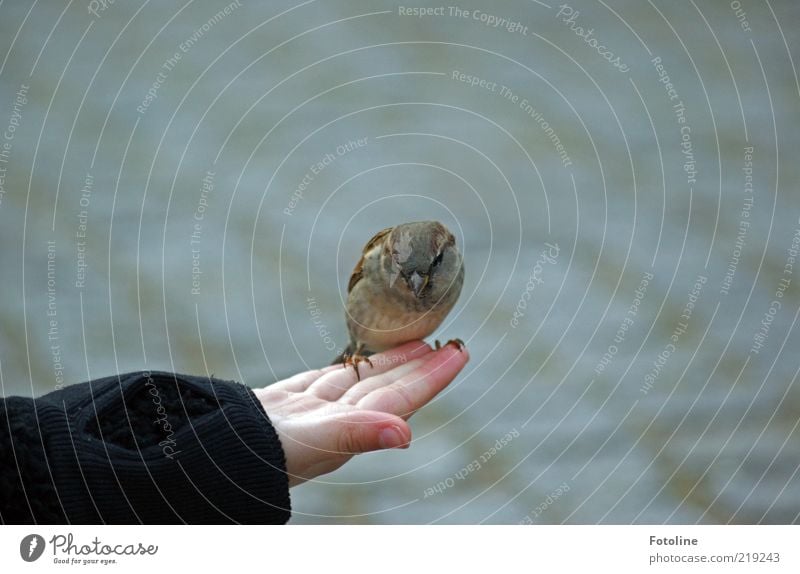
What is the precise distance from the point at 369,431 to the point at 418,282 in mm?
206

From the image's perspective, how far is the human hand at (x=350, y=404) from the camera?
0.72 metres

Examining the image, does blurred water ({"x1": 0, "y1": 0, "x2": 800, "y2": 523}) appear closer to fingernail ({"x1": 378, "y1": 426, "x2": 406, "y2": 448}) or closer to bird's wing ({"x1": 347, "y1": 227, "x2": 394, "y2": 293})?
bird's wing ({"x1": 347, "y1": 227, "x2": 394, "y2": 293})

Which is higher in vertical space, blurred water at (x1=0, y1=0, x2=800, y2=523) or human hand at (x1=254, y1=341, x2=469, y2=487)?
blurred water at (x1=0, y1=0, x2=800, y2=523)

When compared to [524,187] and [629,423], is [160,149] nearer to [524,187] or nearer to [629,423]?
[524,187]

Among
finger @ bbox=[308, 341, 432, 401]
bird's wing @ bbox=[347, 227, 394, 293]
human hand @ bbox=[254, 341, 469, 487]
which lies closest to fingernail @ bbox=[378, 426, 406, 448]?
human hand @ bbox=[254, 341, 469, 487]

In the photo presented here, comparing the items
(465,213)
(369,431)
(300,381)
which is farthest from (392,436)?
(465,213)

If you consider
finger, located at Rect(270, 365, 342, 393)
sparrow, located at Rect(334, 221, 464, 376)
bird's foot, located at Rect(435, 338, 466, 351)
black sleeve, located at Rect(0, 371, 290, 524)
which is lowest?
black sleeve, located at Rect(0, 371, 290, 524)

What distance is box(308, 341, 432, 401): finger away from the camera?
0.87 meters

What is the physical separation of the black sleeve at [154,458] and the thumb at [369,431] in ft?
0.20

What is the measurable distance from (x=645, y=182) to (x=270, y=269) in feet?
1.44

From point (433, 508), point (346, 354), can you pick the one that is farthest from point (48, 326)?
point (433, 508)

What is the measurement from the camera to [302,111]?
922 mm

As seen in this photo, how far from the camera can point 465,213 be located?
3.07ft

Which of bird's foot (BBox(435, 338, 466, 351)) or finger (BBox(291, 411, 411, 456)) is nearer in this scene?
finger (BBox(291, 411, 411, 456))
